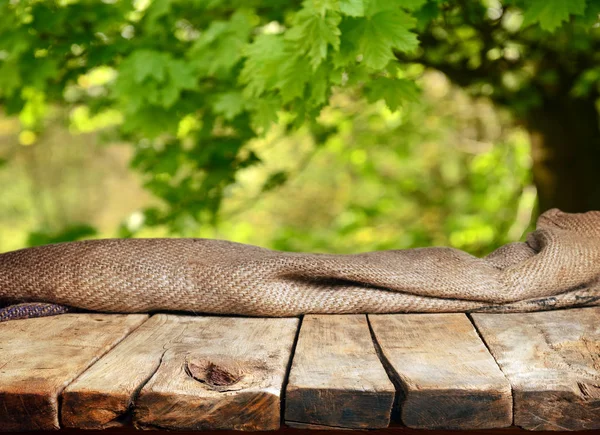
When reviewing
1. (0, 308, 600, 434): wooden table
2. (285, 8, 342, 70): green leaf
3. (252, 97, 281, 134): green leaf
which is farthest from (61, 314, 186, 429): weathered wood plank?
(252, 97, 281, 134): green leaf

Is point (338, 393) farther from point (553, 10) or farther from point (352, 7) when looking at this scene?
point (553, 10)

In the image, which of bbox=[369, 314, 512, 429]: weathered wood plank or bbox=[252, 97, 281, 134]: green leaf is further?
bbox=[252, 97, 281, 134]: green leaf

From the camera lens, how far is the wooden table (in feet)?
3.46

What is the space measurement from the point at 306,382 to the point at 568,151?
10.1 ft

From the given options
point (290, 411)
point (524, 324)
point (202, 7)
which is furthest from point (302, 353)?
point (202, 7)

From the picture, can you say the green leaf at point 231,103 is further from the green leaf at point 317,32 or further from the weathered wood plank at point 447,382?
the weathered wood plank at point 447,382

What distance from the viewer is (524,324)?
1.45m

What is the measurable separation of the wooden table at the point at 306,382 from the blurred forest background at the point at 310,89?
793 millimetres

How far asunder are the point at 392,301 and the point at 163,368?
23.8 inches

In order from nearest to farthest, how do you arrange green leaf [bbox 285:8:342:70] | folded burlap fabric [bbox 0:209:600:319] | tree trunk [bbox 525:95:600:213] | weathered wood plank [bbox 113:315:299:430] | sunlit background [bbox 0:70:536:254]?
1. weathered wood plank [bbox 113:315:299:430]
2. folded burlap fabric [bbox 0:209:600:319]
3. green leaf [bbox 285:8:342:70]
4. tree trunk [bbox 525:95:600:213]
5. sunlit background [bbox 0:70:536:254]

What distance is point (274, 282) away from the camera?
158 centimetres

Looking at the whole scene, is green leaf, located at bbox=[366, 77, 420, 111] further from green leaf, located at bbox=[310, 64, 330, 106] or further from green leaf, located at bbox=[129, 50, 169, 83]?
green leaf, located at bbox=[129, 50, 169, 83]

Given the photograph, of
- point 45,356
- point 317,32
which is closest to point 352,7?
point 317,32

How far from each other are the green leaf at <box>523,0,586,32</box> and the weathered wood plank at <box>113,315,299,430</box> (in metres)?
1.27
